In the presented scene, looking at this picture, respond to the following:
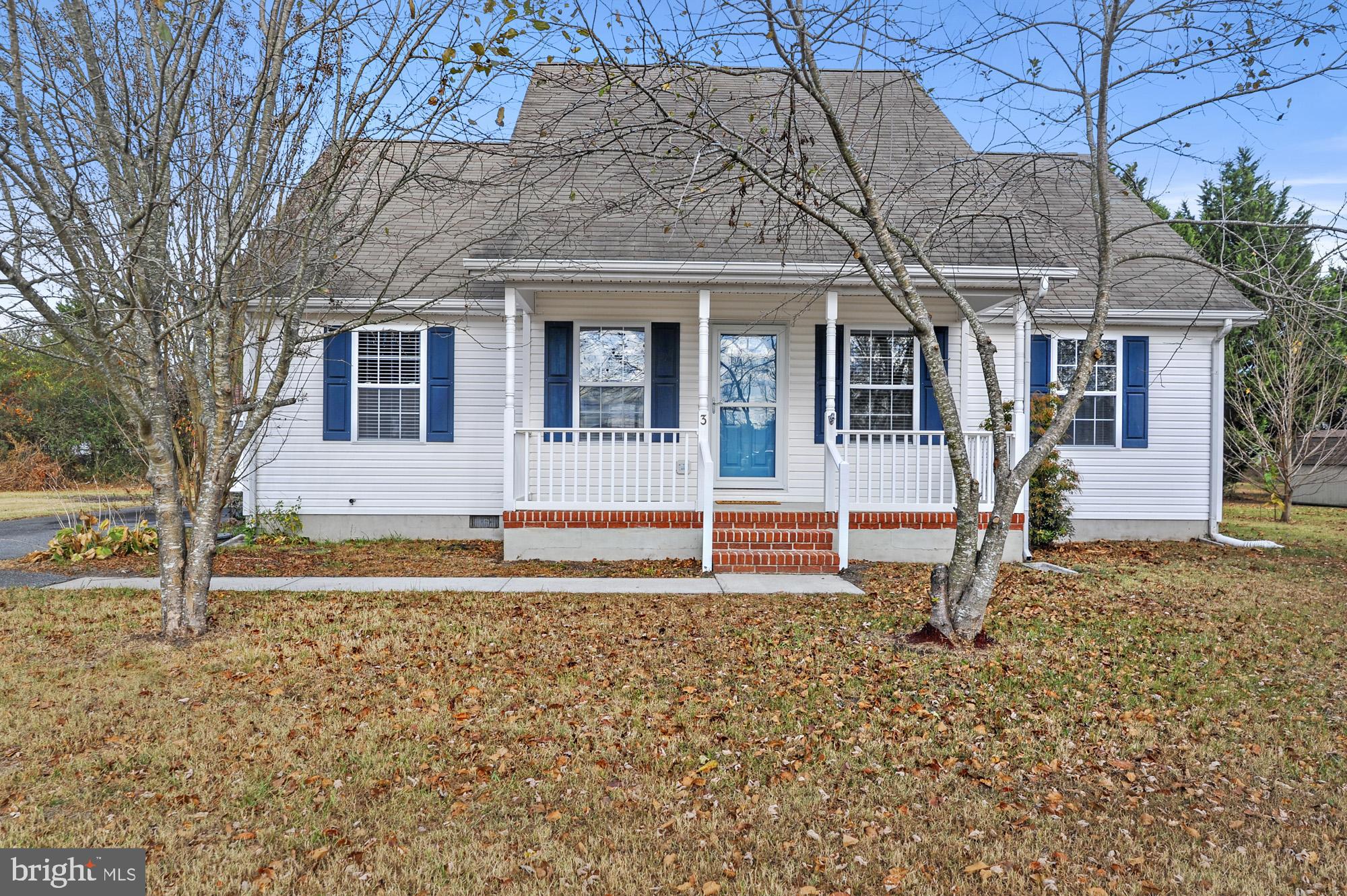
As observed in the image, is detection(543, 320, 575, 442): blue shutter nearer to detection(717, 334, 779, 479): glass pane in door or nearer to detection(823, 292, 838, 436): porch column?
detection(717, 334, 779, 479): glass pane in door

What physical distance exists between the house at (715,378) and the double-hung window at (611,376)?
28 mm

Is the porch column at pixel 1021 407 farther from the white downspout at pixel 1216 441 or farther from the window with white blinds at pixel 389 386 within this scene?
the window with white blinds at pixel 389 386

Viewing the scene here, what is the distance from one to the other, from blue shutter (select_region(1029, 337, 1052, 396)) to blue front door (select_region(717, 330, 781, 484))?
390cm

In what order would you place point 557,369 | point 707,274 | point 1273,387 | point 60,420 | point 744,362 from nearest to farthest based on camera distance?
1. point 707,274
2. point 557,369
3. point 744,362
4. point 1273,387
5. point 60,420

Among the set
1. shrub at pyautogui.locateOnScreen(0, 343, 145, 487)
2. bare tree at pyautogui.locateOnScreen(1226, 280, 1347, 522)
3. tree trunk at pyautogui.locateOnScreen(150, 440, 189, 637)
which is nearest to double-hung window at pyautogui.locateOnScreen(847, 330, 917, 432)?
tree trunk at pyautogui.locateOnScreen(150, 440, 189, 637)

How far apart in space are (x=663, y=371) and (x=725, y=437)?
1.18 m

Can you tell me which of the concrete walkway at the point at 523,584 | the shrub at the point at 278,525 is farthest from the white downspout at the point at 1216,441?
the shrub at the point at 278,525

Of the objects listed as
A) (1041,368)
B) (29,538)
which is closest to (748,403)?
(1041,368)

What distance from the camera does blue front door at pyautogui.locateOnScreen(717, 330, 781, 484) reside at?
36.0ft

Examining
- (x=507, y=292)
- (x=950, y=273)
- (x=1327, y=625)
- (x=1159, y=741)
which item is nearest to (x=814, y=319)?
(x=950, y=273)

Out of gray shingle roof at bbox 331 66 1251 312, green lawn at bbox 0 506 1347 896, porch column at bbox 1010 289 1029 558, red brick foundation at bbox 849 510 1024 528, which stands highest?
gray shingle roof at bbox 331 66 1251 312

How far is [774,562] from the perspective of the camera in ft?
29.3

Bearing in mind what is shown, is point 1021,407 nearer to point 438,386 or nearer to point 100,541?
point 438,386

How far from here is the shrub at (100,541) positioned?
9359 mm
